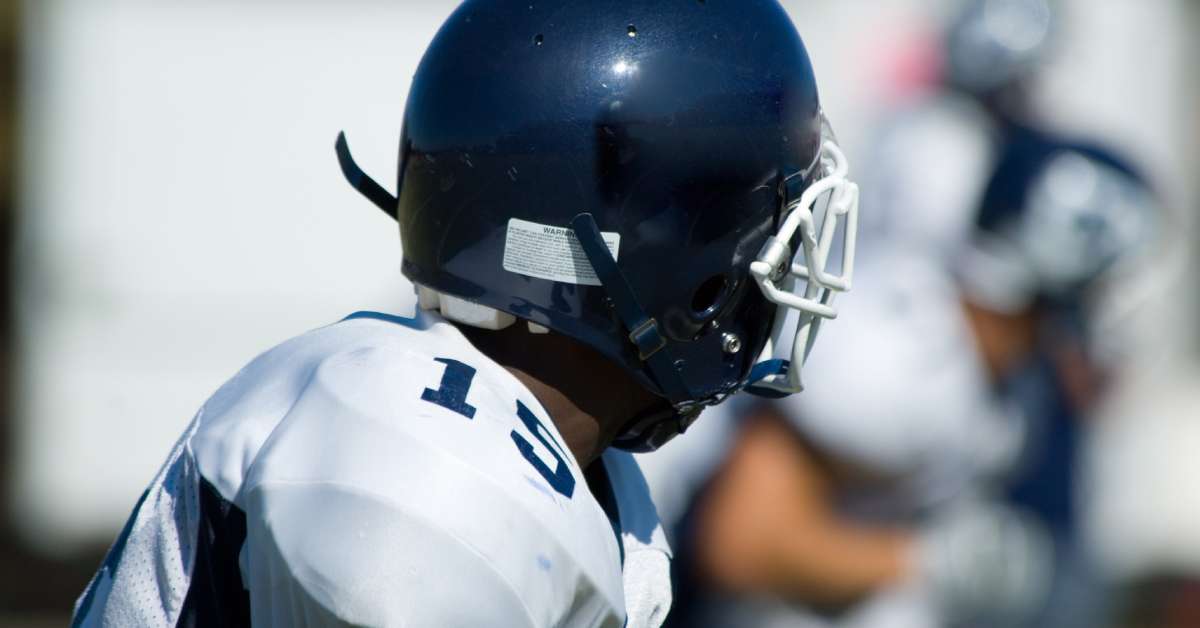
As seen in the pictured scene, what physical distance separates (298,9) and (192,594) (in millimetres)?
6366

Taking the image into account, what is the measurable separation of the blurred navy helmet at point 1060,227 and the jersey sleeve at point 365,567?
3370mm

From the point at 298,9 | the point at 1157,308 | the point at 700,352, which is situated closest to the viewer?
the point at 700,352

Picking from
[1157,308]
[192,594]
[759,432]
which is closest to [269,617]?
[192,594]

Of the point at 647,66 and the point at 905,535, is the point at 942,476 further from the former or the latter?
the point at 647,66

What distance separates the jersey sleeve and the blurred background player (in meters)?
2.47

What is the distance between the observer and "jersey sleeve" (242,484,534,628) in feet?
4.95

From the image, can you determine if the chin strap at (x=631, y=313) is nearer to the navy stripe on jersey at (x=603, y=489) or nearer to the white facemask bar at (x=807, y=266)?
the white facemask bar at (x=807, y=266)

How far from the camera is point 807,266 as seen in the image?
1915mm

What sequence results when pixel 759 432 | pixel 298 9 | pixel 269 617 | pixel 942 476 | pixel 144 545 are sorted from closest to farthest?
1. pixel 269 617
2. pixel 144 545
3. pixel 759 432
4. pixel 942 476
5. pixel 298 9

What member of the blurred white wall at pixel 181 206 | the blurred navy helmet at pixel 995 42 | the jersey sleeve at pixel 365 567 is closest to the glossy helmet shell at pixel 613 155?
the jersey sleeve at pixel 365 567

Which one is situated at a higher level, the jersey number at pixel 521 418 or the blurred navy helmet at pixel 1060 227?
the jersey number at pixel 521 418

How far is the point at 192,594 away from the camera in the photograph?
66.0 inches

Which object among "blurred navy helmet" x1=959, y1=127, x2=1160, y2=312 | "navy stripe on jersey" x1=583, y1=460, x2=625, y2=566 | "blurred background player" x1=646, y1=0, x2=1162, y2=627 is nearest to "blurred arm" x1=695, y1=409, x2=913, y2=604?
"blurred background player" x1=646, y1=0, x2=1162, y2=627

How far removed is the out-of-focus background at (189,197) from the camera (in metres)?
7.74
